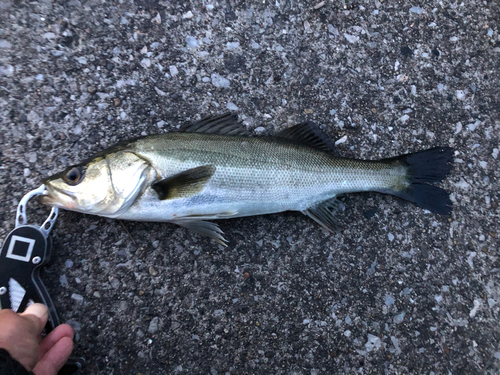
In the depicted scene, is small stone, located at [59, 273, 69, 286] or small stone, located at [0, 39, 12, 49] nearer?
small stone, located at [59, 273, 69, 286]

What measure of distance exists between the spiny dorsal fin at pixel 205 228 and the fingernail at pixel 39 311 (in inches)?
40.3

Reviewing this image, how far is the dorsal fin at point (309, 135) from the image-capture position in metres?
2.54

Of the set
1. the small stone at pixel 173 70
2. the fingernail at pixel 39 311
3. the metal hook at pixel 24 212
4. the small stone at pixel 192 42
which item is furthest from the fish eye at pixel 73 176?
the small stone at pixel 192 42

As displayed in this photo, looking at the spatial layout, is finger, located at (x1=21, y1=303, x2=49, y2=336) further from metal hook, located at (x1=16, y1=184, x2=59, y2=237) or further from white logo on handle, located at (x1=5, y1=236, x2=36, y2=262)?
metal hook, located at (x1=16, y1=184, x2=59, y2=237)

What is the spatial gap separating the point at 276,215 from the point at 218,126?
88 cm

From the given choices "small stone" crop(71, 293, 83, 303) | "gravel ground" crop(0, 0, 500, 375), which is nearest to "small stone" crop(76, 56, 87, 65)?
"gravel ground" crop(0, 0, 500, 375)

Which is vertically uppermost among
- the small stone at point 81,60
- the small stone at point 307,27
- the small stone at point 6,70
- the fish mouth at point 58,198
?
the small stone at point 307,27

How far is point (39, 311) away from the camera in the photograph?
79.1 inches

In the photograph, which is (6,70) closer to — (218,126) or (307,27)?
(218,126)

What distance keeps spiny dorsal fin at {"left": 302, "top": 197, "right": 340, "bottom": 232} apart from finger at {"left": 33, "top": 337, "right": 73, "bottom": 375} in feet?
6.26

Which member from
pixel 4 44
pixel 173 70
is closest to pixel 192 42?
pixel 173 70

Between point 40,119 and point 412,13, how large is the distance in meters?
3.50

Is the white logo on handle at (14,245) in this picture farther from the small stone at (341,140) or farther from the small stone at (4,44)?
the small stone at (341,140)

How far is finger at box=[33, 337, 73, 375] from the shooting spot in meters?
1.89
